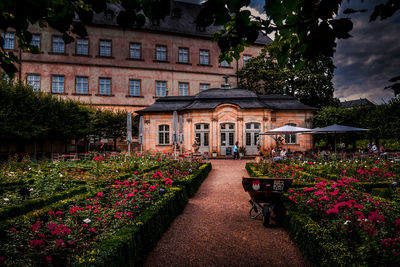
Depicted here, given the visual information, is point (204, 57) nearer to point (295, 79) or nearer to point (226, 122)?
point (295, 79)

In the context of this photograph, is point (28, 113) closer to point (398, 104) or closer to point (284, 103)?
point (284, 103)

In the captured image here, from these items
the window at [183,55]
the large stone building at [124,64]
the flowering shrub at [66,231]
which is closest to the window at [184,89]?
the large stone building at [124,64]

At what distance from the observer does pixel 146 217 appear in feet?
12.8

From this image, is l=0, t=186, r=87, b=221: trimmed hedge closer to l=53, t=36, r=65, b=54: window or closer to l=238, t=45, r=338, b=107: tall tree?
l=238, t=45, r=338, b=107: tall tree

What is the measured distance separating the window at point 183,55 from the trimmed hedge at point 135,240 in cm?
2599

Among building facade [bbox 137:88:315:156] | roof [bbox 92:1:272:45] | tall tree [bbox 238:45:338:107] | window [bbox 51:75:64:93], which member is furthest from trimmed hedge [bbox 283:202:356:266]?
window [bbox 51:75:64:93]

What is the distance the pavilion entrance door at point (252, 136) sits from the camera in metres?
20.7

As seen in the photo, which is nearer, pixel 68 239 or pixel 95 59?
pixel 68 239

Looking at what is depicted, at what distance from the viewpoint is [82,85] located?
83.5 ft

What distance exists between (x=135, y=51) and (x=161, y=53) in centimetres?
313

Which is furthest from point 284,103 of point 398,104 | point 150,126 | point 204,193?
point 204,193

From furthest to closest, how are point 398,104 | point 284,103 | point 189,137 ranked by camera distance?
point 284,103 → point 189,137 → point 398,104

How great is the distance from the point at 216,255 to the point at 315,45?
11.1 feet

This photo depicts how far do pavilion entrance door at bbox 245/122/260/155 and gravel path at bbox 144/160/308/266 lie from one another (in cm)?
1481
